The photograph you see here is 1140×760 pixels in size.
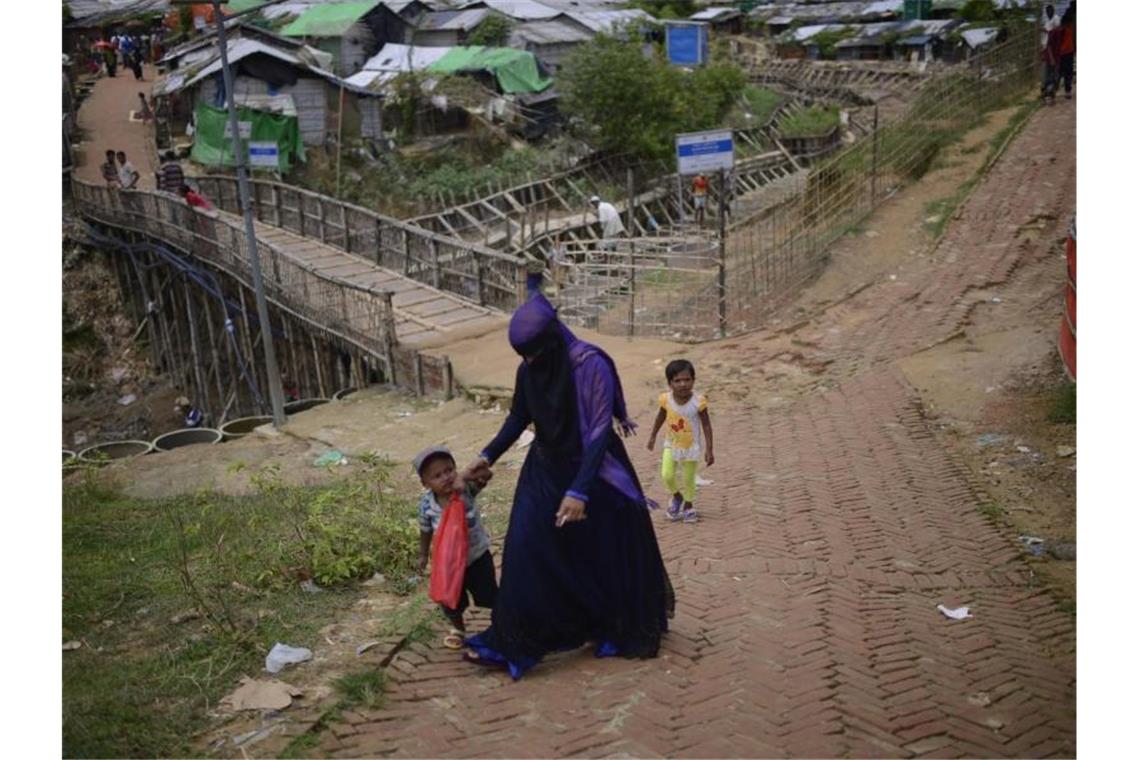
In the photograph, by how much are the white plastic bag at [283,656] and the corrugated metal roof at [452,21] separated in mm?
30548

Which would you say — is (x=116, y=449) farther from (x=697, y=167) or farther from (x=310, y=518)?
(x=310, y=518)

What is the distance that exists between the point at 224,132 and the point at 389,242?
975 centimetres

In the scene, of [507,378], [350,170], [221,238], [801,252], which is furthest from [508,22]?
[507,378]

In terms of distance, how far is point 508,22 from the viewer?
3331 centimetres

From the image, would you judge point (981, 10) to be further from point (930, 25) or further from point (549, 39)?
point (549, 39)

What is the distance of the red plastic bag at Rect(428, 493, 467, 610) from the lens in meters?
4.45

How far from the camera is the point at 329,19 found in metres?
32.1

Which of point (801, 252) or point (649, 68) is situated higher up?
point (649, 68)

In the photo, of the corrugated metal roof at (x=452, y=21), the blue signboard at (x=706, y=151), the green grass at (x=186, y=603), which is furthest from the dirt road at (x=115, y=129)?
the green grass at (x=186, y=603)

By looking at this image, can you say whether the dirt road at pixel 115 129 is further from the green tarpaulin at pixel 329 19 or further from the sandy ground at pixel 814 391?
the sandy ground at pixel 814 391

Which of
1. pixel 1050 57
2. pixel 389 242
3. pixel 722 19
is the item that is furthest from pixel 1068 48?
pixel 722 19

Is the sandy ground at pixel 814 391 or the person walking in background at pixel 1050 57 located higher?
the person walking in background at pixel 1050 57

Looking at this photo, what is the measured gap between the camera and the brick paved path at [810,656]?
3893mm

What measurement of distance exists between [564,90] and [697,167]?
56.4ft
